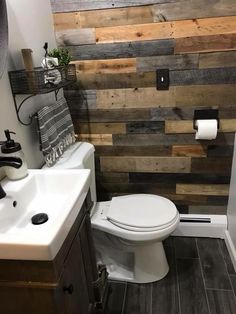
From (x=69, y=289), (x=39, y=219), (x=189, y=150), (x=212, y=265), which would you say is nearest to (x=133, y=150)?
(x=189, y=150)

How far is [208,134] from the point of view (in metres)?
1.79

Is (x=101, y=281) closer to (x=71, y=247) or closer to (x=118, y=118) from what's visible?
(x=71, y=247)

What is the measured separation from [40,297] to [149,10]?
1.67m

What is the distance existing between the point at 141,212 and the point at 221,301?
2.33 ft

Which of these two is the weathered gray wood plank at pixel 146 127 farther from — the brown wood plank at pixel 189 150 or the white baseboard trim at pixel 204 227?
the white baseboard trim at pixel 204 227

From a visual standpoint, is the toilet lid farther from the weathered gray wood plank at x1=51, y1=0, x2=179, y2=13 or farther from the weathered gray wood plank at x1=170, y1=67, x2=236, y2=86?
the weathered gray wood plank at x1=51, y1=0, x2=179, y2=13

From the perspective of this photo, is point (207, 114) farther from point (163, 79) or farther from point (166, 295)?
point (166, 295)

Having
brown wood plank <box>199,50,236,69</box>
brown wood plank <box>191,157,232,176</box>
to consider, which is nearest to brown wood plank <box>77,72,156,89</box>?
brown wood plank <box>199,50,236,69</box>

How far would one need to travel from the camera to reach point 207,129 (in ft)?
5.83

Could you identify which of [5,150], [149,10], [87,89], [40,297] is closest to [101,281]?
[40,297]

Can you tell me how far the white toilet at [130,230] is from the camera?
158cm

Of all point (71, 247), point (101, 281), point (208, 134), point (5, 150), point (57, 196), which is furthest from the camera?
point (208, 134)

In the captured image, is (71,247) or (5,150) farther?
(5,150)

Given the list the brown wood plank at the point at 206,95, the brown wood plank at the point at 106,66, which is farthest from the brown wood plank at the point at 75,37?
the brown wood plank at the point at 206,95
